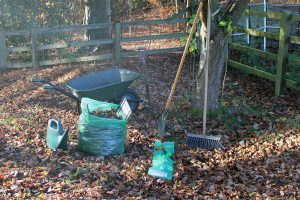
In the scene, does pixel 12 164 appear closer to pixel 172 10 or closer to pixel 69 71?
pixel 69 71

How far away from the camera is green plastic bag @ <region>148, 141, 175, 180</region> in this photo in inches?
198

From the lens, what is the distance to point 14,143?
6031mm

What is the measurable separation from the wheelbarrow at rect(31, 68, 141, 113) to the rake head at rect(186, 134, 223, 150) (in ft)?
3.84

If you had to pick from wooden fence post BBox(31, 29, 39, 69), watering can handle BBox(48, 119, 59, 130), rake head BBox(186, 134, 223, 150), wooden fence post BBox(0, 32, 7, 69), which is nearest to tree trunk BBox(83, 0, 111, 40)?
wooden fence post BBox(31, 29, 39, 69)

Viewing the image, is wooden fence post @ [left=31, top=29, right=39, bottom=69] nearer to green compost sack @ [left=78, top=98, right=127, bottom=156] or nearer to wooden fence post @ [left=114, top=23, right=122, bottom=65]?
wooden fence post @ [left=114, top=23, right=122, bottom=65]

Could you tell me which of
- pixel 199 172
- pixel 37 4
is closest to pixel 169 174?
pixel 199 172

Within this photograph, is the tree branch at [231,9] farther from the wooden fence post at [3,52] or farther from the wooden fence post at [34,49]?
the wooden fence post at [3,52]

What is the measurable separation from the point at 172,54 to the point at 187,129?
4.82 meters

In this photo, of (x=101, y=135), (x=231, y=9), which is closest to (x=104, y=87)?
(x=101, y=135)

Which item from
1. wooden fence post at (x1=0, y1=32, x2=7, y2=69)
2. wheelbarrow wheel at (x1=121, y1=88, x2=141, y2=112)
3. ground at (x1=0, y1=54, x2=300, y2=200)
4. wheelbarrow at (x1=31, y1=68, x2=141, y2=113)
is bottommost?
ground at (x1=0, y1=54, x2=300, y2=200)

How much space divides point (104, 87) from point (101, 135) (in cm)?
127

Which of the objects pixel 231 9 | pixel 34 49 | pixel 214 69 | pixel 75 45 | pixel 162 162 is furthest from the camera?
pixel 34 49

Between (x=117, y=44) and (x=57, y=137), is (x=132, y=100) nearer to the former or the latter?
(x=57, y=137)

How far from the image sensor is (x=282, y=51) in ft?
24.5
